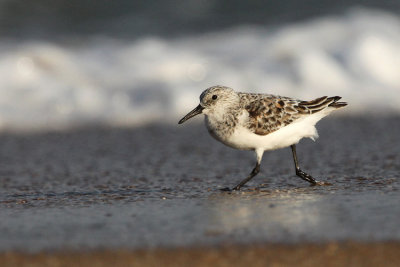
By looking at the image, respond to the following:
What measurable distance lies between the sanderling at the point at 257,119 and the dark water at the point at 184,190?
14.2 inches

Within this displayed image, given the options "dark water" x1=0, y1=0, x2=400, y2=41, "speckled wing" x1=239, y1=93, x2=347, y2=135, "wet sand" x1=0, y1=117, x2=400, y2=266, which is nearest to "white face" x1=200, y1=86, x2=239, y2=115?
"speckled wing" x1=239, y1=93, x2=347, y2=135

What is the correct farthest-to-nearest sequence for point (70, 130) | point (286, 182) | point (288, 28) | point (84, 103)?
point (288, 28), point (84, 103), point (70, 130), point (286, 182)

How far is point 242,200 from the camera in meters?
5.16

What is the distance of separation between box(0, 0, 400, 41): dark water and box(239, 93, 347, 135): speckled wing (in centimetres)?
647

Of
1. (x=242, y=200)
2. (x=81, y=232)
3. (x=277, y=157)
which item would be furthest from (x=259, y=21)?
(x=81, y=232)

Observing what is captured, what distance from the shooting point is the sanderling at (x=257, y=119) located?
565 cm

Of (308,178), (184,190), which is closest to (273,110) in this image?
(308,178)

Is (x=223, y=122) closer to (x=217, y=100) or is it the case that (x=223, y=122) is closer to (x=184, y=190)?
(x=217, y=100)

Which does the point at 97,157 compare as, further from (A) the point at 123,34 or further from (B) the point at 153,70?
(A) the point at 123,34

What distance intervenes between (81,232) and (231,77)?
6567 millimetres

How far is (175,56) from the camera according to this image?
1121 centimetres

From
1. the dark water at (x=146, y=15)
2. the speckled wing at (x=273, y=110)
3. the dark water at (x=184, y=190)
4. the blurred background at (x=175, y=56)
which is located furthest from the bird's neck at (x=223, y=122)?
the dark water at (x=146, y=15)

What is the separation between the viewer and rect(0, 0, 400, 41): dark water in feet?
40.9

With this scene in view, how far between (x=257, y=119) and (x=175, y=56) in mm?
5698
